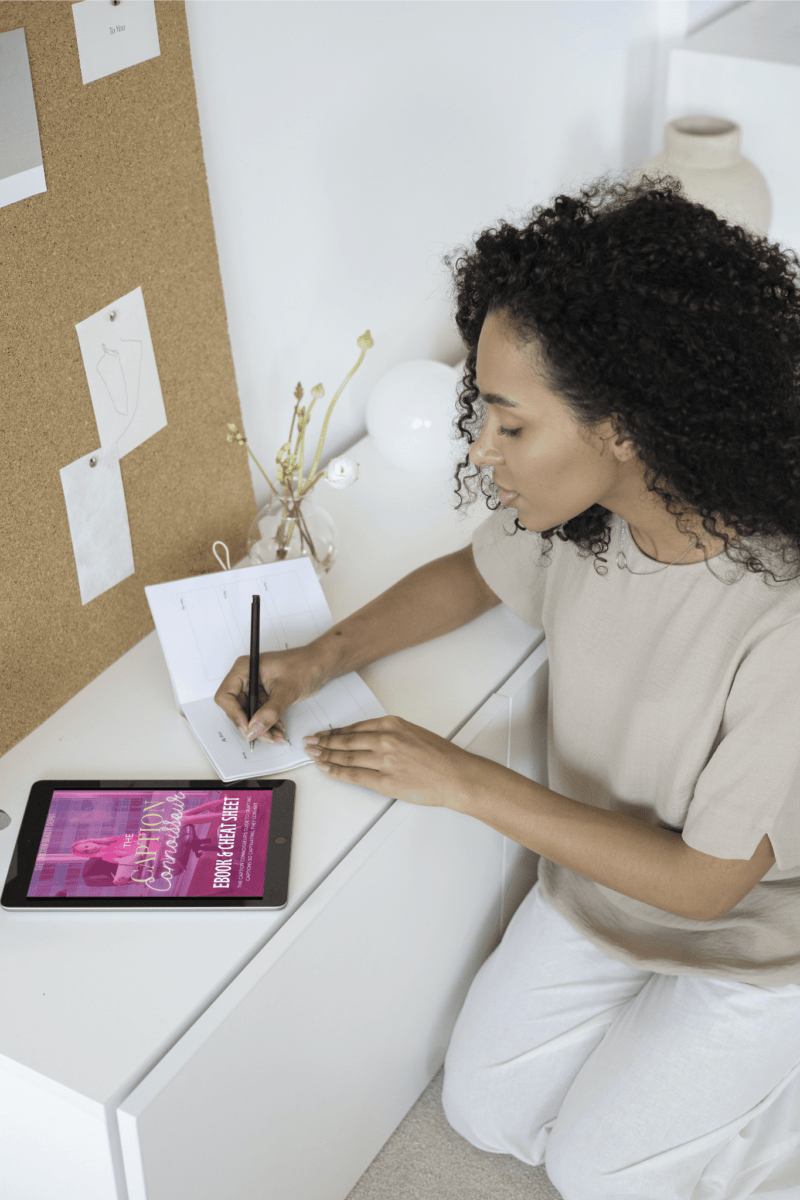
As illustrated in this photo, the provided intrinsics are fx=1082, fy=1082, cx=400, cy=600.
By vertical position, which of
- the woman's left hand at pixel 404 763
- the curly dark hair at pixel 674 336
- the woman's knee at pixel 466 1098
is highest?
the curly dark hair at pixel 674 336

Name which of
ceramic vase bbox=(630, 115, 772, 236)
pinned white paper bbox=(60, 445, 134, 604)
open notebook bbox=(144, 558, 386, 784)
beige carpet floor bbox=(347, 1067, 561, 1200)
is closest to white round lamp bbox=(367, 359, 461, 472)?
open notebook bbox=(144, 558, 386, 784)

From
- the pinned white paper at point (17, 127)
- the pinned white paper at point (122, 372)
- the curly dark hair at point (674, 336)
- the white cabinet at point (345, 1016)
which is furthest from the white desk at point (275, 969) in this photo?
the pinned white paper at point (17, 127)

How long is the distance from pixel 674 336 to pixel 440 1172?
0.99m

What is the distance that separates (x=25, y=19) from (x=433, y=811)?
31.4 inches

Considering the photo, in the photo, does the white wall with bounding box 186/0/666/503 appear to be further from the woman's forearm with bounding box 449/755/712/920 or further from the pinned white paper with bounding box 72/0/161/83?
the woman's forearm with bounding box 449/755/712/920

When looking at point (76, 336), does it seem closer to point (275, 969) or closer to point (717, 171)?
→ point (275, 969)

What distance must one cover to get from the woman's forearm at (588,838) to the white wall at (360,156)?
567 mm

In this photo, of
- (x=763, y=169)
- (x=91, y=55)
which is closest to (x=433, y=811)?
(x=91, y=55)

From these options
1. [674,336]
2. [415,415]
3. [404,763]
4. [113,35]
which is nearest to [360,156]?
[415,415]

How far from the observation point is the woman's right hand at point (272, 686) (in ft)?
3.46

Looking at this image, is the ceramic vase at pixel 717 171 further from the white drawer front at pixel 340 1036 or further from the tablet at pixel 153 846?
the tablet at pixel 153 846

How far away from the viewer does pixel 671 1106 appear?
1.09 metres

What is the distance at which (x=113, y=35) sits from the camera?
100 centimetres

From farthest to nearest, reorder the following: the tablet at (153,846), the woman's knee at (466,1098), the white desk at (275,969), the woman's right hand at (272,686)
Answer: the woman's knee at (466,1098)
the woman's right hand at (272,686)
the tablet at (153,846)
the white desk at (275,969)
